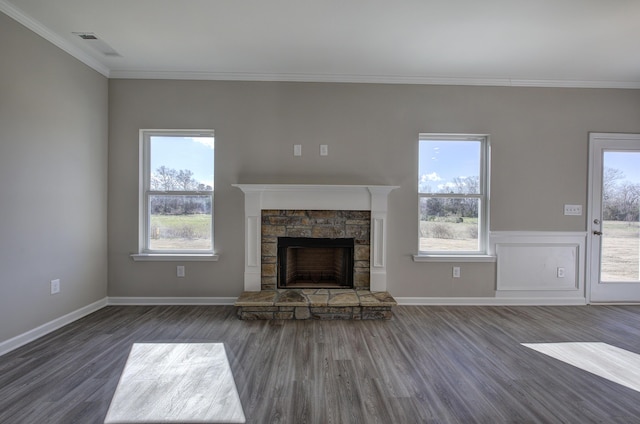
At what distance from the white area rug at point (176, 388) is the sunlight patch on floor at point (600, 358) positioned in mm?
2434

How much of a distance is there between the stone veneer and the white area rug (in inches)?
45.2

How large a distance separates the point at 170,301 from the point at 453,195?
11.6 ft

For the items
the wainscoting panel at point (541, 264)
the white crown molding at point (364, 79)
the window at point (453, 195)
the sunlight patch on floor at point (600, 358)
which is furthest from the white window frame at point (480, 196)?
the sunlight patch on floor at point (600, 358)

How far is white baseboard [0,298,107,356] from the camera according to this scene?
7.29 feet

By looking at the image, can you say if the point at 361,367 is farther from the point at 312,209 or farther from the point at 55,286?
the point at 55,286

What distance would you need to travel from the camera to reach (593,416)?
1.61m

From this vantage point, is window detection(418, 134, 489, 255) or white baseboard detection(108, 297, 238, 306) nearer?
white baseboard detection(108, 297, 238, 306)

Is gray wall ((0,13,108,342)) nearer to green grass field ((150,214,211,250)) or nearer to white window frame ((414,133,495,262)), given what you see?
green grass field ((150,214,211,250))

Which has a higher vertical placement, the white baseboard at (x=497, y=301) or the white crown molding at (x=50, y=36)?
the white crown molding at (x=50, y=36)

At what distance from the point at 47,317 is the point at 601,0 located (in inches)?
201

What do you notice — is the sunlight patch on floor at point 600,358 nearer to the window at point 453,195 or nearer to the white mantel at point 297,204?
the window at point 453,195

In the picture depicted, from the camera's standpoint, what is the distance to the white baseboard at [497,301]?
11.0 ft

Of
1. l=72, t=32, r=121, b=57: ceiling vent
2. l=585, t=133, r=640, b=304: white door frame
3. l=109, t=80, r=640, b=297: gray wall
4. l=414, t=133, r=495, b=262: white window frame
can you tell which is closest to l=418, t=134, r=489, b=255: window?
l=414, t=133, r=495, b=262: white window frame

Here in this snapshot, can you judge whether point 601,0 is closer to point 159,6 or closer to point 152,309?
point 159,6
